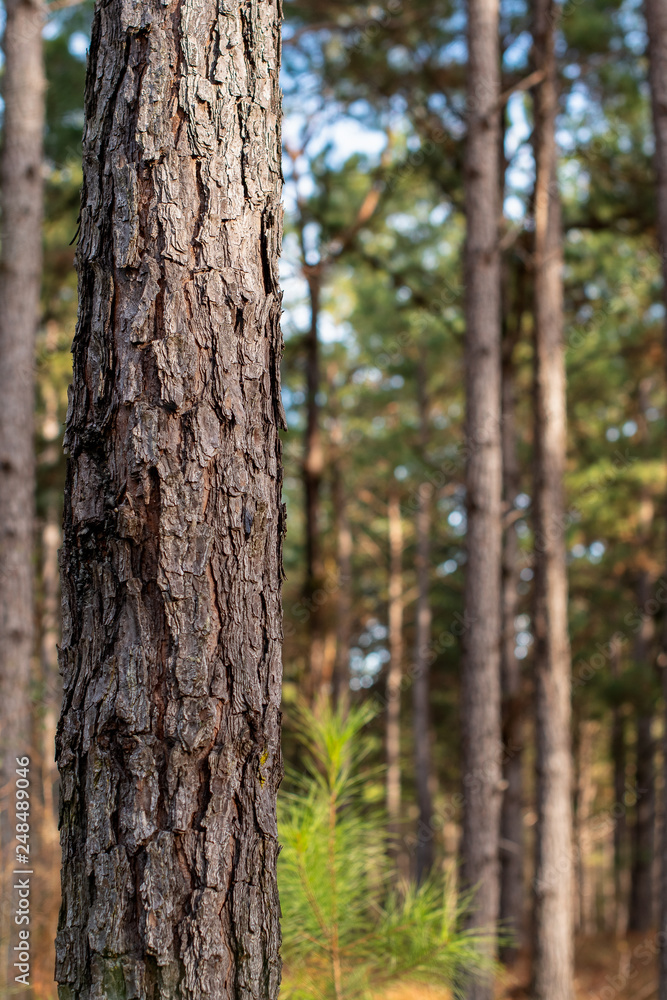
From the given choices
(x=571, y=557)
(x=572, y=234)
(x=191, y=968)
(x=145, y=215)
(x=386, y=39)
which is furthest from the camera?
(x=571, y=557)

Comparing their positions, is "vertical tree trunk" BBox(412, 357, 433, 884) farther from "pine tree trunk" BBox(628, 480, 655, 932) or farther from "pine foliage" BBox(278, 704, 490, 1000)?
"pine foliage" BBox(278, 704, 490, 1000)

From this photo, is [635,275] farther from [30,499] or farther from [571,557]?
[30,499]

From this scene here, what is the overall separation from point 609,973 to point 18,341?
1046 cm

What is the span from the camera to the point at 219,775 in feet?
4.32

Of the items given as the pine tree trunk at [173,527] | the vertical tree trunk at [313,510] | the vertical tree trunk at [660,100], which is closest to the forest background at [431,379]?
the vertical tree trunk at [313,510]

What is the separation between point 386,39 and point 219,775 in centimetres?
912

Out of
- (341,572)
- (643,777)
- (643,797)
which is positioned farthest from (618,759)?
(341,572)

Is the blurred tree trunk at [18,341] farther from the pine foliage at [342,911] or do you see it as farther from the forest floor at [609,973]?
the forest floor at [609,973]

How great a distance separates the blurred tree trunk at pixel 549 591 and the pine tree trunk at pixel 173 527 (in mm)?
6000

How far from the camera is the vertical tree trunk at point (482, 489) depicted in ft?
18.7

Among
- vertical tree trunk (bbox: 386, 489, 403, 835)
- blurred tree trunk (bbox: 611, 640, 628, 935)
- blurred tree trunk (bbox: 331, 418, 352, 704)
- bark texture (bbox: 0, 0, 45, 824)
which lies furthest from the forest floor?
bark texture (bbox: 0, 0, 45, 824)

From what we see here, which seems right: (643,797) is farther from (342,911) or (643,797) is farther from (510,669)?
(342,911)

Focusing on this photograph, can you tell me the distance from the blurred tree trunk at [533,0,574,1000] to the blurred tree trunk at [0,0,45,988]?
4.49 m

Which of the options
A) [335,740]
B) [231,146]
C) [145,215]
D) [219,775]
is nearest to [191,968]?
[219,775]
